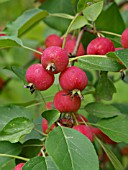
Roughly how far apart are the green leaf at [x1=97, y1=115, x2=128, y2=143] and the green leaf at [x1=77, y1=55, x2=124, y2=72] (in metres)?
0.20

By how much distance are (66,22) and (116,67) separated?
27.1 inches

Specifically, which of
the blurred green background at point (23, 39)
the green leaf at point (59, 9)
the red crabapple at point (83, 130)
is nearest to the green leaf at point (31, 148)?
the red crabapple at point (83, 130)

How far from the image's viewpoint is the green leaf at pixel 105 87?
1531mm

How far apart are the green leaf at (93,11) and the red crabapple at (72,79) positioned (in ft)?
1.06

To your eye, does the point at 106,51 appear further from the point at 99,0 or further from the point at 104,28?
the point at 104,28

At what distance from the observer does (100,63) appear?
130cm

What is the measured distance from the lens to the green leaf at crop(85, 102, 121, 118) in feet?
4.79

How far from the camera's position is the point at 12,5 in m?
2.75

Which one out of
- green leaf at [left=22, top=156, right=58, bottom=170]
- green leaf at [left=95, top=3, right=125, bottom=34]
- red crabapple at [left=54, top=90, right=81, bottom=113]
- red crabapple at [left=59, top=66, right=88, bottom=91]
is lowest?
green leaf at [left=22, top=156, right=58, bottom=170]

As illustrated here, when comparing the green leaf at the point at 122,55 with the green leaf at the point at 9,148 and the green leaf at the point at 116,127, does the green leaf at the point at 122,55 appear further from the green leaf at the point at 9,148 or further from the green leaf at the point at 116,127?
the green leaf at the point at 9,148

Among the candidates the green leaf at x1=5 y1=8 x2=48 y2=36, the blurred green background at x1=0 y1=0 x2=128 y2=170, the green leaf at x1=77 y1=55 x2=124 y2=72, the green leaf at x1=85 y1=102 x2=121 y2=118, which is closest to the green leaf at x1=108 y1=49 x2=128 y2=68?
the green leaf at x1=77 y1=55 x2=124 y2=72

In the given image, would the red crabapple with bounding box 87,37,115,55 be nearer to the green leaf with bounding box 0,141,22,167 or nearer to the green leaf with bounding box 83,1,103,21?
the green leaf with bounding box 83,1,103,21

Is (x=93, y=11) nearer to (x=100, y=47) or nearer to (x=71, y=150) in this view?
(x=100, y=47)

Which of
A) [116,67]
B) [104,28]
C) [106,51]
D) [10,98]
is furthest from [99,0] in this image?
[10,98]
